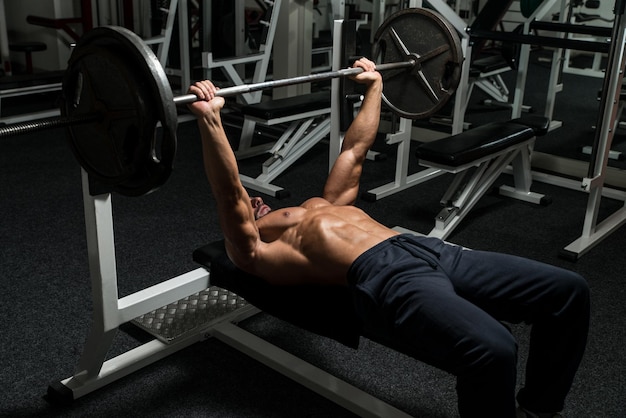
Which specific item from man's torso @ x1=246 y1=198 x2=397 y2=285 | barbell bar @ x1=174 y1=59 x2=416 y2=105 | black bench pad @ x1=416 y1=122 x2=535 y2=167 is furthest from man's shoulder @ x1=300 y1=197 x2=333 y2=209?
black bench pad @ x1=416 y1=122 x2=535 y2=167

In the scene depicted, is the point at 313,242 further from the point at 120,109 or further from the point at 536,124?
the point at 536,124

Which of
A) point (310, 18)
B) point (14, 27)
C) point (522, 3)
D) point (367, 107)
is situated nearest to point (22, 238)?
point (367, 107)

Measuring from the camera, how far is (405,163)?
12.4 feet

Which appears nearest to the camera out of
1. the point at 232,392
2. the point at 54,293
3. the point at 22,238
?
the point at 232,392

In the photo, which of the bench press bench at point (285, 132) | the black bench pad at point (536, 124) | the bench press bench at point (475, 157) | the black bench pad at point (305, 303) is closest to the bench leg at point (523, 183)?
the bench press bench at point (475, 157)

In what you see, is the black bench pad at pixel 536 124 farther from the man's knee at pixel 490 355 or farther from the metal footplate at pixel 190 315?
the man's knee at pixel 490 355

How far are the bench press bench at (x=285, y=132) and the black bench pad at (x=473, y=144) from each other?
3.07ft

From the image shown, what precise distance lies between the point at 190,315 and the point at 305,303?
68 cm

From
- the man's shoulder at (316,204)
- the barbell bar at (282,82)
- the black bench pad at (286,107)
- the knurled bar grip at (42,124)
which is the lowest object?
the black bench pad at (286,107)

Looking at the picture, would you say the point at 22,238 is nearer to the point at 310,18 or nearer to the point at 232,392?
the point at 232,392

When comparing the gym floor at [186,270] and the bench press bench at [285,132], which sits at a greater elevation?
the bench press bench at [285,132]

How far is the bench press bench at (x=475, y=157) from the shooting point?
3006 mm

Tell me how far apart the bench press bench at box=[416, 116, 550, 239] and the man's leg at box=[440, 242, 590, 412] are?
1.27 metres

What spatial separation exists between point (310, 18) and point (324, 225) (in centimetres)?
324
